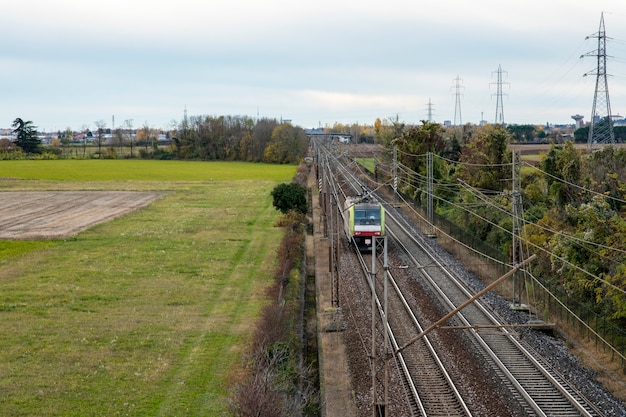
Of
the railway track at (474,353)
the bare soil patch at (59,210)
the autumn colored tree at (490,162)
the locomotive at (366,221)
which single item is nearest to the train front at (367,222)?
the locomotive at (366,221)

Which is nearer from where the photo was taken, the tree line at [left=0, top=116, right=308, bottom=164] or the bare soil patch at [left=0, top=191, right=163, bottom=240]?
the bare soil patch at [left=0, top=191, right=163, bottom=240]

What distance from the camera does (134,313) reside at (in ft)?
99.0

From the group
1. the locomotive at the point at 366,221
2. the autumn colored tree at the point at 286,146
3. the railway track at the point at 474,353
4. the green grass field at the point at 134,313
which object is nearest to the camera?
the railway track at the point at 474,353

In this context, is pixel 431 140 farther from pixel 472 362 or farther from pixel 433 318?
pixel 472 362

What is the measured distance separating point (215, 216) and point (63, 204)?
19.6 meters

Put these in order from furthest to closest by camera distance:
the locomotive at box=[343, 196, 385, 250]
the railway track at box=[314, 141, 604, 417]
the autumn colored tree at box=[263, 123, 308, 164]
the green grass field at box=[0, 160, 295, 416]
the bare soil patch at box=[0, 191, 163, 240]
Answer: the autumn colored tree at box=[263, 123, 308, 164] → the bare soil patch at box=[0, 191, 163, 240] → the locomotive at box=[343, 196, 385, 250] → the green grass field at box=[0, 160, 295, 416] → the railway track at box=[314, 141, 604, 417]

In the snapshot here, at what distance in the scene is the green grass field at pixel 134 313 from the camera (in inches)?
840

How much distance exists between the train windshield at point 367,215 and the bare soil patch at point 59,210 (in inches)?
904

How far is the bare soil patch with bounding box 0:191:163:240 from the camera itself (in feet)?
177

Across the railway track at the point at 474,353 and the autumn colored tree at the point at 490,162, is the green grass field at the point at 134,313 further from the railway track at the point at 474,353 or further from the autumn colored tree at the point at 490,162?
the autumn colored tree at the point at 490,162

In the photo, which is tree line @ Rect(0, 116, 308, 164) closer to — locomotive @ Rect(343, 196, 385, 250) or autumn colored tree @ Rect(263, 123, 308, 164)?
autumn colored tree @ Rect(263, 123, 308, 164)

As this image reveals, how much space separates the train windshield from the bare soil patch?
75.3 ft

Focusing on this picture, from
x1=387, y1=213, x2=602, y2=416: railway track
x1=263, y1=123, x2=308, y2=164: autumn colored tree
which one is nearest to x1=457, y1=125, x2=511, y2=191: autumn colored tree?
x1=387, y1=213, x2=602, y2=416: railway track

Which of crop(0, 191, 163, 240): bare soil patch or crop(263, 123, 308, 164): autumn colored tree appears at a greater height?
crop(263, 123, 308, 164): autumn colored tree
